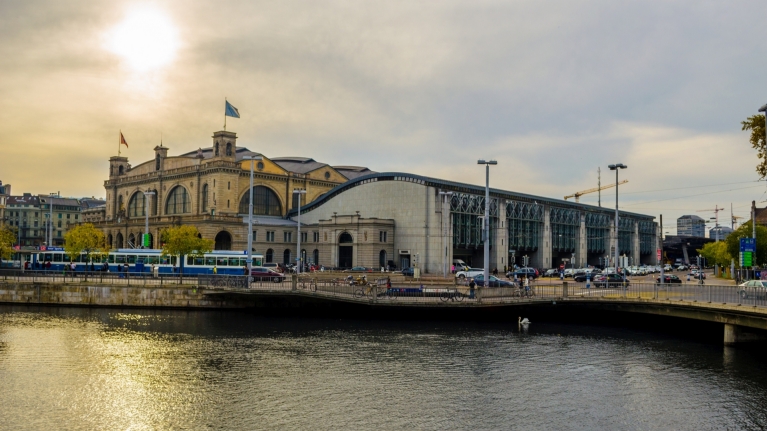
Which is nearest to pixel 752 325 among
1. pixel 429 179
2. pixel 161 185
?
pixel 429 179

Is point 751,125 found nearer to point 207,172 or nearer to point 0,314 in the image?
point 0,314

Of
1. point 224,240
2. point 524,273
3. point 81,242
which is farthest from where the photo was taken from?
point 224,240

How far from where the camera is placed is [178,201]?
126938mm

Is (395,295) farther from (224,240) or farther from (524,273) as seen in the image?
(224,240)

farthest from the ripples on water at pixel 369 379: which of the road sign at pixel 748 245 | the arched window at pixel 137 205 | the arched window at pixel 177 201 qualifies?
the arched window at pixel 137 205

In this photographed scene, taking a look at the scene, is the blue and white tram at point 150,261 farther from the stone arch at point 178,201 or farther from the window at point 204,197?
the stone arch at point 178,201

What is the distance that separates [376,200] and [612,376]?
76.5 m

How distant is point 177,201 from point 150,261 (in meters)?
45.0

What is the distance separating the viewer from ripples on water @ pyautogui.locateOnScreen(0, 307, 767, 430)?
27781 millimetres

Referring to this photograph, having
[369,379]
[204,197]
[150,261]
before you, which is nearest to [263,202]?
[204,197]

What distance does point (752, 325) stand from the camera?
40312 mm

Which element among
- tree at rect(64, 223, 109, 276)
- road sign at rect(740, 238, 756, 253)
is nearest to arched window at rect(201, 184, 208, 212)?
tree at rect(64, 223, 109, 276)

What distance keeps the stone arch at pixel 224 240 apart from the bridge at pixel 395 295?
40.0 meters

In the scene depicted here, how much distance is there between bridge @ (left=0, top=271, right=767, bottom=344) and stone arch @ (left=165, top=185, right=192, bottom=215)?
164ft
